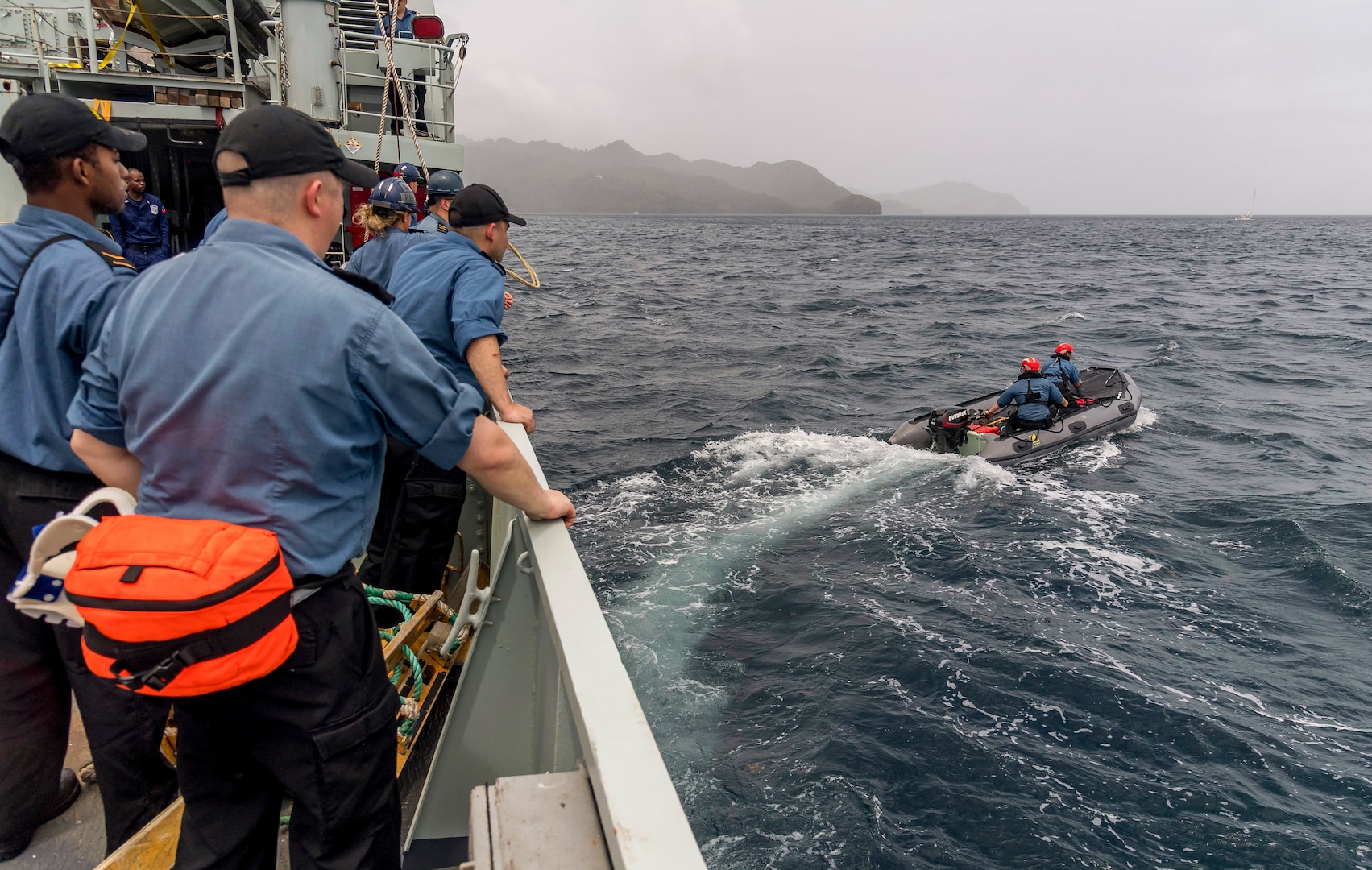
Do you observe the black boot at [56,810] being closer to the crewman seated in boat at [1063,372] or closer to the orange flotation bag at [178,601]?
the orange flotation bag at [178,601]

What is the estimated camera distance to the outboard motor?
1293 cm

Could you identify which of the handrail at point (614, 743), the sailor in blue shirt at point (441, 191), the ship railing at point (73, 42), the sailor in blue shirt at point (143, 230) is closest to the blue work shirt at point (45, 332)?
the handrail at point (614, 743)

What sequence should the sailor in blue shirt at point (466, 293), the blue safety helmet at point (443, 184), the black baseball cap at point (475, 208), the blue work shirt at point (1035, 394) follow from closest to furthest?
the sailor in blue shirt at point (466, 293) → the black baseball cap at point (475, 208) → the blue safety helmet at point (443, 184) → the blue work shirt at point (1035, 394)

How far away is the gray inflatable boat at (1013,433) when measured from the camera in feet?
42.1

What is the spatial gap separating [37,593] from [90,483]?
0.67m

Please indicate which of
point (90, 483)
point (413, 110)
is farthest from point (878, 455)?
Answer: point (90, 483)

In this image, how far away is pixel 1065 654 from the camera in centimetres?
757

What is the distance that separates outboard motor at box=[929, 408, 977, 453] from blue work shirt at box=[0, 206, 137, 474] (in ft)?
39.6

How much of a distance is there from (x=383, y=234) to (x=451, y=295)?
5.43 ft

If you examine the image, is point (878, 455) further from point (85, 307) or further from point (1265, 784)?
point (85, 307)

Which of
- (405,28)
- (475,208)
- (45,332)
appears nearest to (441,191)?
(475,208)

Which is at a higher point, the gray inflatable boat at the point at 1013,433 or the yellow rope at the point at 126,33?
the yellow rope at the point at 126,33

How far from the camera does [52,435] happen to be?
2.35m

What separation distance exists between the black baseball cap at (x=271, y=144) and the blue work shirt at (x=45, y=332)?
3.05 ft
